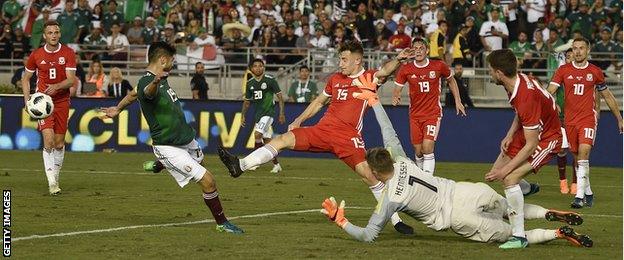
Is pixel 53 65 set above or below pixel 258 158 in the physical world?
above

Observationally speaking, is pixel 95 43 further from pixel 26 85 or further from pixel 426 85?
pixel 26 85

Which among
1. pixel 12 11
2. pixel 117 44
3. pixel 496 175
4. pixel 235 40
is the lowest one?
pixel 496 175

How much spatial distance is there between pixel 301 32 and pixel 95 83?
574 centimetres

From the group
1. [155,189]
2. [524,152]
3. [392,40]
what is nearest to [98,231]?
[524,152]

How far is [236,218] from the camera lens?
17.6 m

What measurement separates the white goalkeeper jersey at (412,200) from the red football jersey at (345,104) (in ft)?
10.1

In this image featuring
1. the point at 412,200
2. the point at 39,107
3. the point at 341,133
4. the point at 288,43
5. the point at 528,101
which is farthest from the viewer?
the point at 288,43

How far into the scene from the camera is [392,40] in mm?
34812

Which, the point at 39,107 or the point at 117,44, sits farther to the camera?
the point at 117,44

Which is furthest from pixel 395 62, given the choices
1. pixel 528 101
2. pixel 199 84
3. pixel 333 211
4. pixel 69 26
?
pixel 69 26

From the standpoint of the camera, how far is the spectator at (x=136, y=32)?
1468 inches

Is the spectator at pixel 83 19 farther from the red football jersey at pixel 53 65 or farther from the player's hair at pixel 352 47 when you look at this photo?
the player's hair at pixel 352 47

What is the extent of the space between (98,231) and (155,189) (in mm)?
6605

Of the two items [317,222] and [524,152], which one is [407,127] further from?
[524,152]
